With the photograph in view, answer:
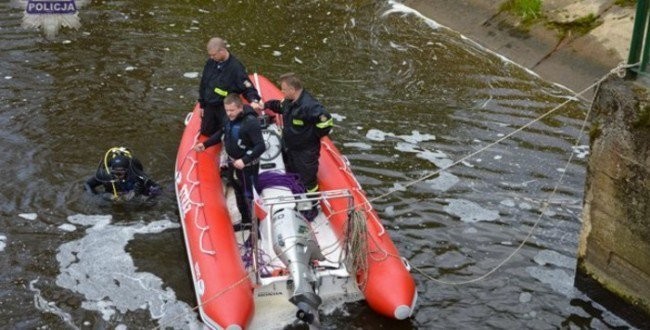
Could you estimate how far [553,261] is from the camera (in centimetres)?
777

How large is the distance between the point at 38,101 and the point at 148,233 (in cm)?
414

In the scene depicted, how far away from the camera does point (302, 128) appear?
7453mm

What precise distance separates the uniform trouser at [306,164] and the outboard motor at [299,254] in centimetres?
82

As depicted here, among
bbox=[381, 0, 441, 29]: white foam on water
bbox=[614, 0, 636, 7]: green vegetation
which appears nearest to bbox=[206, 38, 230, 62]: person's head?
bbox=[381, 0, 441, 29]: white foam on water

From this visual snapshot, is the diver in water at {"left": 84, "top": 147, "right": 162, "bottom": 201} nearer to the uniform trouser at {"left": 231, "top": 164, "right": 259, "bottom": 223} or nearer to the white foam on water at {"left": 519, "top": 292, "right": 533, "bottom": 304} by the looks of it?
the uniform trouser at {"left": 231, "top": 164, "right": 259, "bottom": 223}

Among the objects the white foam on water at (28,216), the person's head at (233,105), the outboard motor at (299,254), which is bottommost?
the white foam on water at (28,216)

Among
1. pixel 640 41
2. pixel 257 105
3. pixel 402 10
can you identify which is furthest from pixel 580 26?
pixel 257 105

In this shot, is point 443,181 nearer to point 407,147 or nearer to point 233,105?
point 407,147

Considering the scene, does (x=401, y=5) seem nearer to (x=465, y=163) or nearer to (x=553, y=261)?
(x=465, y=163)

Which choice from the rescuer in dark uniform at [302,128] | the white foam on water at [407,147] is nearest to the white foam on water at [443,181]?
the white foam on water at [407,147]

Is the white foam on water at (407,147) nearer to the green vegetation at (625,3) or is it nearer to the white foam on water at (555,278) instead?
the white foam on water at (555,278)

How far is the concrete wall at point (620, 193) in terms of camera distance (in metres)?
6.39

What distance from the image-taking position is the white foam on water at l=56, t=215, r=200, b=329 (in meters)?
6.88

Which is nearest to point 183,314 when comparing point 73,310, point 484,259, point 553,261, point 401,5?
point 73,310
